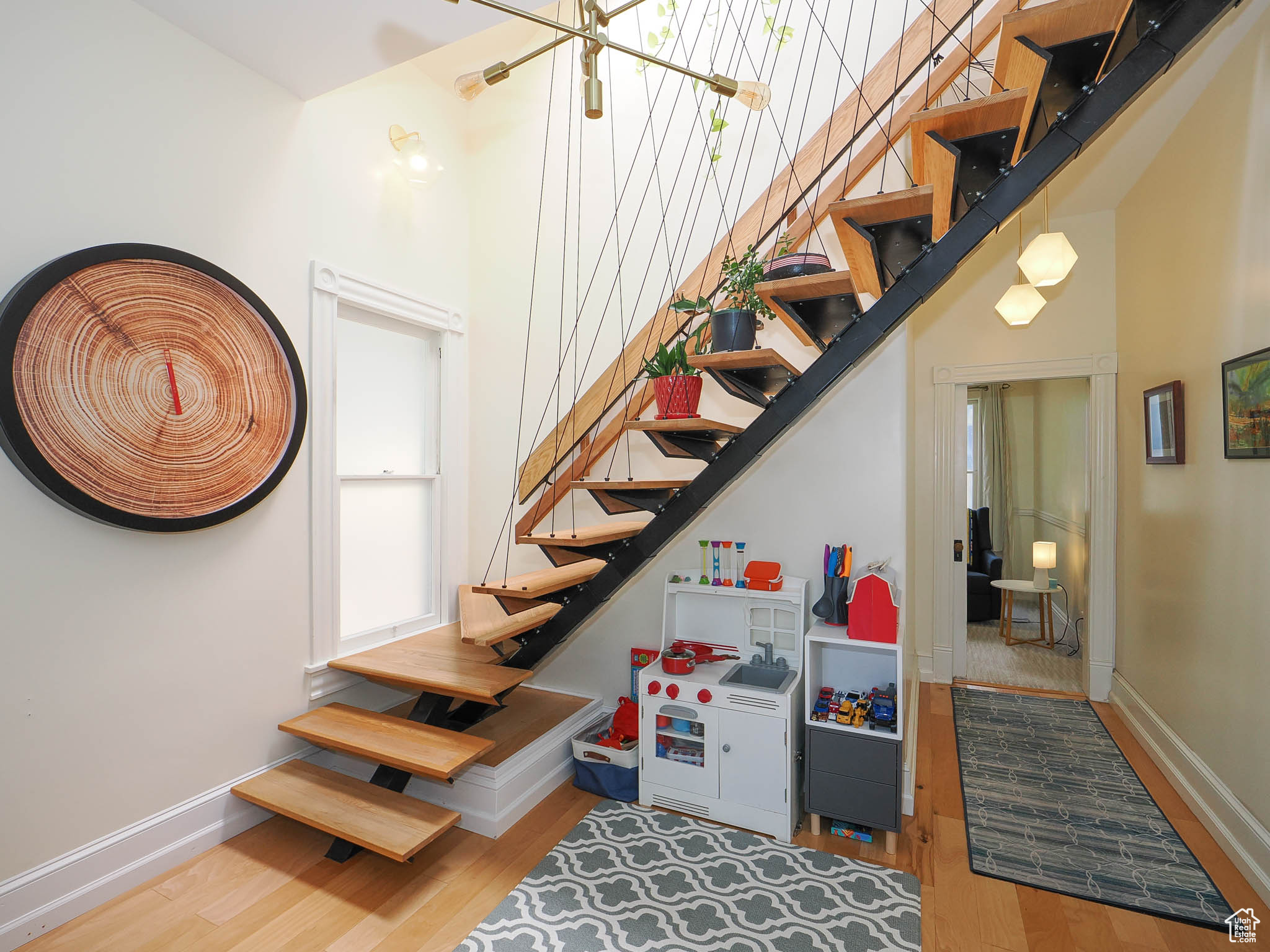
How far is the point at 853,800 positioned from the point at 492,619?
60.3 inches

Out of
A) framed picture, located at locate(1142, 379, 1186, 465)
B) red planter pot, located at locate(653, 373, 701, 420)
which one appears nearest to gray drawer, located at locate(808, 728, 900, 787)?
red planter pot, located at locate(653, 373, 701, 420)

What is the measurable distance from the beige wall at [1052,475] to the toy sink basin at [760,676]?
3072 mm

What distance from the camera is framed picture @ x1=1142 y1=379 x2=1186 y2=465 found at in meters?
2.76

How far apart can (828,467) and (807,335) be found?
30.6 inches

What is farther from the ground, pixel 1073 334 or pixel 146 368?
pixel 1073 334

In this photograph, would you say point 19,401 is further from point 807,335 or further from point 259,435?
point 807,335

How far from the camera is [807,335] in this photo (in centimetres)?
212

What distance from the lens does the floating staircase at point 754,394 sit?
1.52 metres

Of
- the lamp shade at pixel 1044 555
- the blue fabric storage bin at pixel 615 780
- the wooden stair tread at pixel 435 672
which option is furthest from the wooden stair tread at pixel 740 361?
the lamp shade at pixel 1044 555

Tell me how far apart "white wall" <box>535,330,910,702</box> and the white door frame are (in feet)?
4.82

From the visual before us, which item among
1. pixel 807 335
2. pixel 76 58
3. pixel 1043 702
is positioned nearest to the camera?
pixel 76 58

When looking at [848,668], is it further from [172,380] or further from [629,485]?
[172,380]

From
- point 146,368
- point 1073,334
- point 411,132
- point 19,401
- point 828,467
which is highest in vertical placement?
point 411,132

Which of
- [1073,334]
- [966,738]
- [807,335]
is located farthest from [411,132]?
[966,738]
